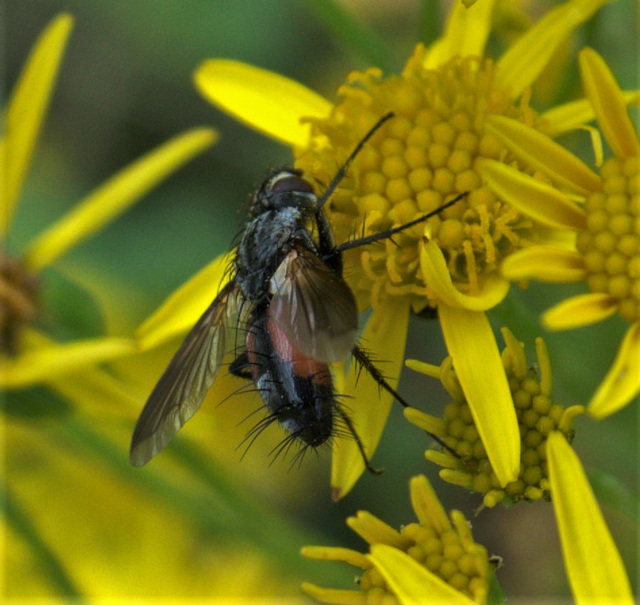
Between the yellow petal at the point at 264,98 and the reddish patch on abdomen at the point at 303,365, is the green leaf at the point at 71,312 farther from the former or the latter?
the reddish patch on abdomen at the point at 303,365

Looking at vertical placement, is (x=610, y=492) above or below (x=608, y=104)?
below

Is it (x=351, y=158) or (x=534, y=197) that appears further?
(x=351, y=158)

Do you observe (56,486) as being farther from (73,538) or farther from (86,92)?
(86,92)

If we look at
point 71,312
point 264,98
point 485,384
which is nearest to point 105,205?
point 71,312

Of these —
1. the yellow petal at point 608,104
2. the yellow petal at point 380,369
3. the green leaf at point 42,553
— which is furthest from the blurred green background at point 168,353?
the yellow petal at point 608,104

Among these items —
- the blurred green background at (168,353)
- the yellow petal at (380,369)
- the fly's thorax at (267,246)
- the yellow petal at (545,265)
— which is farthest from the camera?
the blurred green background at (168,353)

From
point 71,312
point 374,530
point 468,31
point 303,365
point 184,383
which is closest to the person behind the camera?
point 374,530

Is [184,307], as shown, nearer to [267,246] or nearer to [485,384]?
[267,246]
